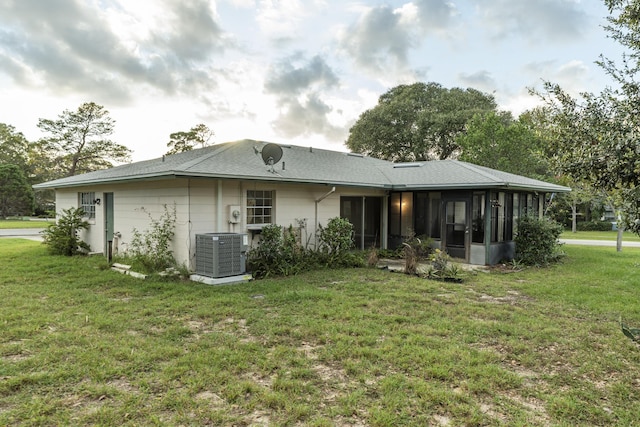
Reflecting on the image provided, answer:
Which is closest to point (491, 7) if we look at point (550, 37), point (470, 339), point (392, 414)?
point (550, 37)

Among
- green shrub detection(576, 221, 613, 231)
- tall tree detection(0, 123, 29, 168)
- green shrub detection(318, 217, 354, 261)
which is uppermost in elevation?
tall tree detection(0, 123, 29, 168)

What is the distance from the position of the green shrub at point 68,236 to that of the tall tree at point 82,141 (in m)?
25.1

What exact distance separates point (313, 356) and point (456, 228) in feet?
26.6

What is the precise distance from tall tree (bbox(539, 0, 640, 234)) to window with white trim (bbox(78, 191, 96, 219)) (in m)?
12.3

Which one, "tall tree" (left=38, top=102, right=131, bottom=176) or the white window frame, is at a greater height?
"tall tree" (left=38, top=102, right=131, bottom=176)

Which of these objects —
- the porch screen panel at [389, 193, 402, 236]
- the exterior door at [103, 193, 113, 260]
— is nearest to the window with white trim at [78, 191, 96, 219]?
the exterior door at [103, 193, 113, 260]

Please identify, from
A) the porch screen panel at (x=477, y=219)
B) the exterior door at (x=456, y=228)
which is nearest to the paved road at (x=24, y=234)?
the exterior door at (x=456, y=228)

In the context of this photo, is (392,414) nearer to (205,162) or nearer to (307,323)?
(307,323)

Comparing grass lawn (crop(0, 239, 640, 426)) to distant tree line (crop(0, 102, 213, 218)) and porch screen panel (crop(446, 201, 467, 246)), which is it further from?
distant tree line (crop(0, 102, 213, 218))

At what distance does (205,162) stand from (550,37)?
269 inches

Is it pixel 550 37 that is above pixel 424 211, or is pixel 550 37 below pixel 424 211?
above

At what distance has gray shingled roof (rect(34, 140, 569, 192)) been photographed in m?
8.03

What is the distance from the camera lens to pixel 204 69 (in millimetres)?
13031

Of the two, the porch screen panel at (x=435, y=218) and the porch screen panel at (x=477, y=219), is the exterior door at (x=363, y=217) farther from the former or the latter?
the porch screen panel at (x=477, y=219)
